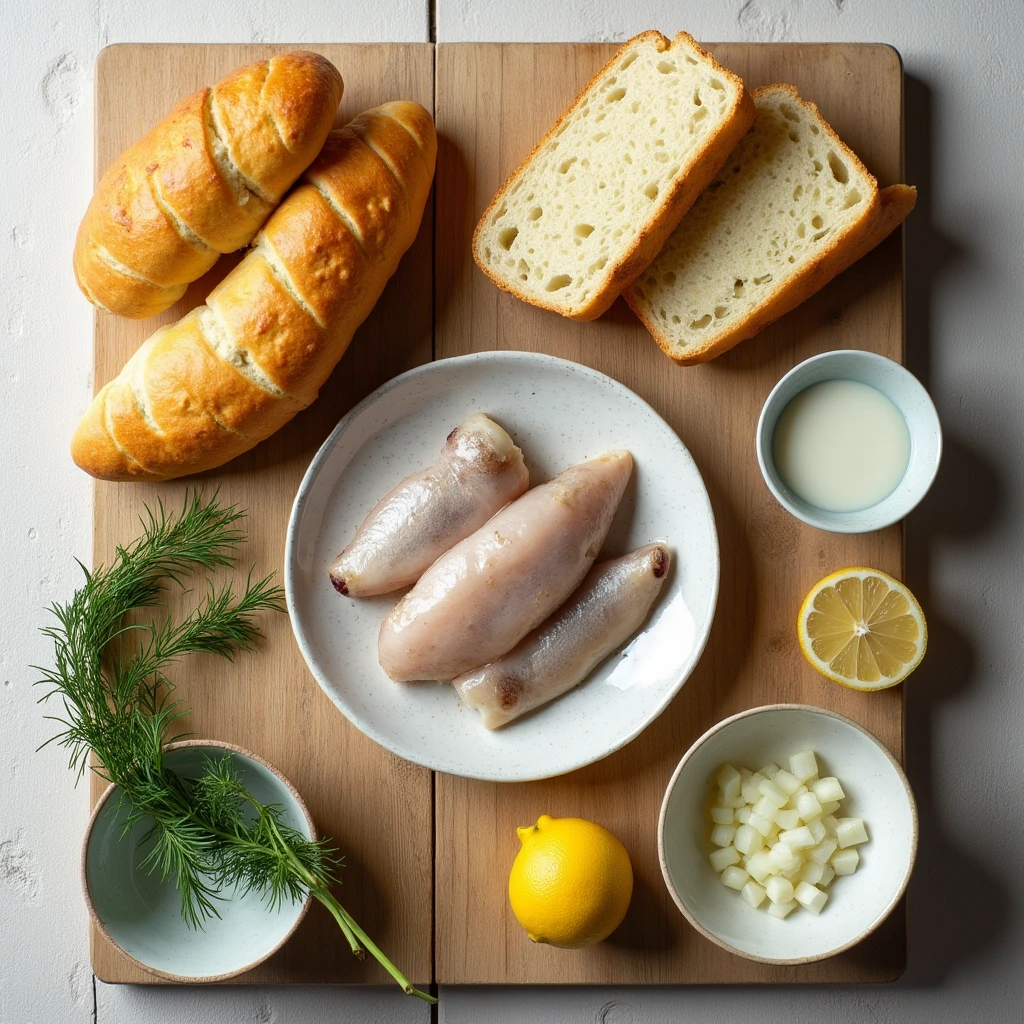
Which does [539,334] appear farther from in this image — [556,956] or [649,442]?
[556,956]

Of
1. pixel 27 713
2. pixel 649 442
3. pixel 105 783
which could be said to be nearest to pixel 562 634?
pixel 649 442

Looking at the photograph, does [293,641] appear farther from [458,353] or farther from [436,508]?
[458,353]

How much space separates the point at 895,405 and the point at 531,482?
0.60 m

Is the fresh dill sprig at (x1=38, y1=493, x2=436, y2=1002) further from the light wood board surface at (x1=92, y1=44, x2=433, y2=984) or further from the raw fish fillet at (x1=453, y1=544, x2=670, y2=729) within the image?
the raw fish fillet at (x1=453, y1=544, x2=670, y2=729)

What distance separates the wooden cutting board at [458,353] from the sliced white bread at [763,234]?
0.07 meters

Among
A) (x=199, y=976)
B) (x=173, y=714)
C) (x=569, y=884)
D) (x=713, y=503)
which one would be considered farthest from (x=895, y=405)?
(x=199, y=976)

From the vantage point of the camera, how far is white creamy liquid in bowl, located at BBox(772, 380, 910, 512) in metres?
1.48

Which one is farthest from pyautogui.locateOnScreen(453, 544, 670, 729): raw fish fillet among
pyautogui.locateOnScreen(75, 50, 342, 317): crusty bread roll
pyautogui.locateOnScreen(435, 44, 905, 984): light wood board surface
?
pyautogui.locateOnScreen(75, 50, 342, 317): crusty bread roll

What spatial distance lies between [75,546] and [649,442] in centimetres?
102

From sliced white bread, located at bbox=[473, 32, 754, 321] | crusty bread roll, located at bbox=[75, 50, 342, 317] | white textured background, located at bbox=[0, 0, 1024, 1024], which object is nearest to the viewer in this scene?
crusty bread roll, located at bbox=[75, 50, 342, 317]

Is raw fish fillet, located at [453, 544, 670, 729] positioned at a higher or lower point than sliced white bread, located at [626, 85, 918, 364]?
lower

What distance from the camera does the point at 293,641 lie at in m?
1.56

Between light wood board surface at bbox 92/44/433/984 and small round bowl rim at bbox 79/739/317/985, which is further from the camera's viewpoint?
light wood board surface at bbox 92/44/433/984

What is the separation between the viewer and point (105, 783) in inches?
61.0
